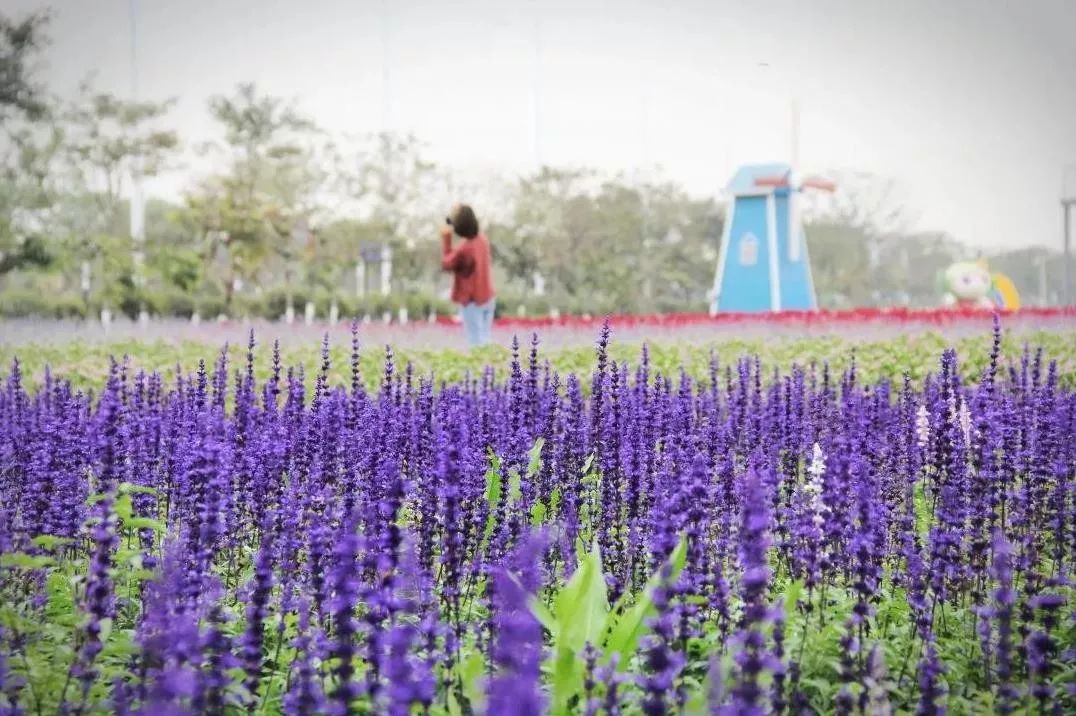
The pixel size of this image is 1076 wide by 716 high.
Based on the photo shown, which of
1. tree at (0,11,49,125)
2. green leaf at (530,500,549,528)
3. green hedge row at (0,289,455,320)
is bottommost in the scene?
green leaf at (530,500,549,528)

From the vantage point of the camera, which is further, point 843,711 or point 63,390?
point 63,390

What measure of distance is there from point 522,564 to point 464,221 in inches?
511

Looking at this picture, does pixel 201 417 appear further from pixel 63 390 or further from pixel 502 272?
pixel 502 272

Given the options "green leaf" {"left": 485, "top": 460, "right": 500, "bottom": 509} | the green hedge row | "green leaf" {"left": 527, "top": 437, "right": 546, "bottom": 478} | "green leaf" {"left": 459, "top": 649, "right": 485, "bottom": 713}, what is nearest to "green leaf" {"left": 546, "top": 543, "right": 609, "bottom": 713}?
"green leaf" {"left": 459, "top": 649, "right": 485, "bottom": 713}

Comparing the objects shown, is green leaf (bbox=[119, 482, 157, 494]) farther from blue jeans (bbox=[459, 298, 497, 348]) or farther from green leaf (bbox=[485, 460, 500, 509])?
blue jeans (bbox=[459, 298, 497, 348])

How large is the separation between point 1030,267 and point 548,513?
8579 centimetres

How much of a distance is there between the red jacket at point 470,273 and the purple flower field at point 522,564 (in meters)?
7.87

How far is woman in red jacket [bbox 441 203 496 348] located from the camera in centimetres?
1496

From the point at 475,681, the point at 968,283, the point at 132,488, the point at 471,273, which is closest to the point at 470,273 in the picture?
the point at 471,273

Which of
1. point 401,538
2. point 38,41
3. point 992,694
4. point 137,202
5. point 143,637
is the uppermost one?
point 38,41

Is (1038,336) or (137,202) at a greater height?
(137,202)

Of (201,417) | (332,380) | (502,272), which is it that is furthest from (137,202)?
(502,272)

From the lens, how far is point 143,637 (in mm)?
3162

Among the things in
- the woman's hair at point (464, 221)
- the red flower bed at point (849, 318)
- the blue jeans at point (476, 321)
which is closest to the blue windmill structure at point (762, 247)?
the red flower bed at point (849, 318)
